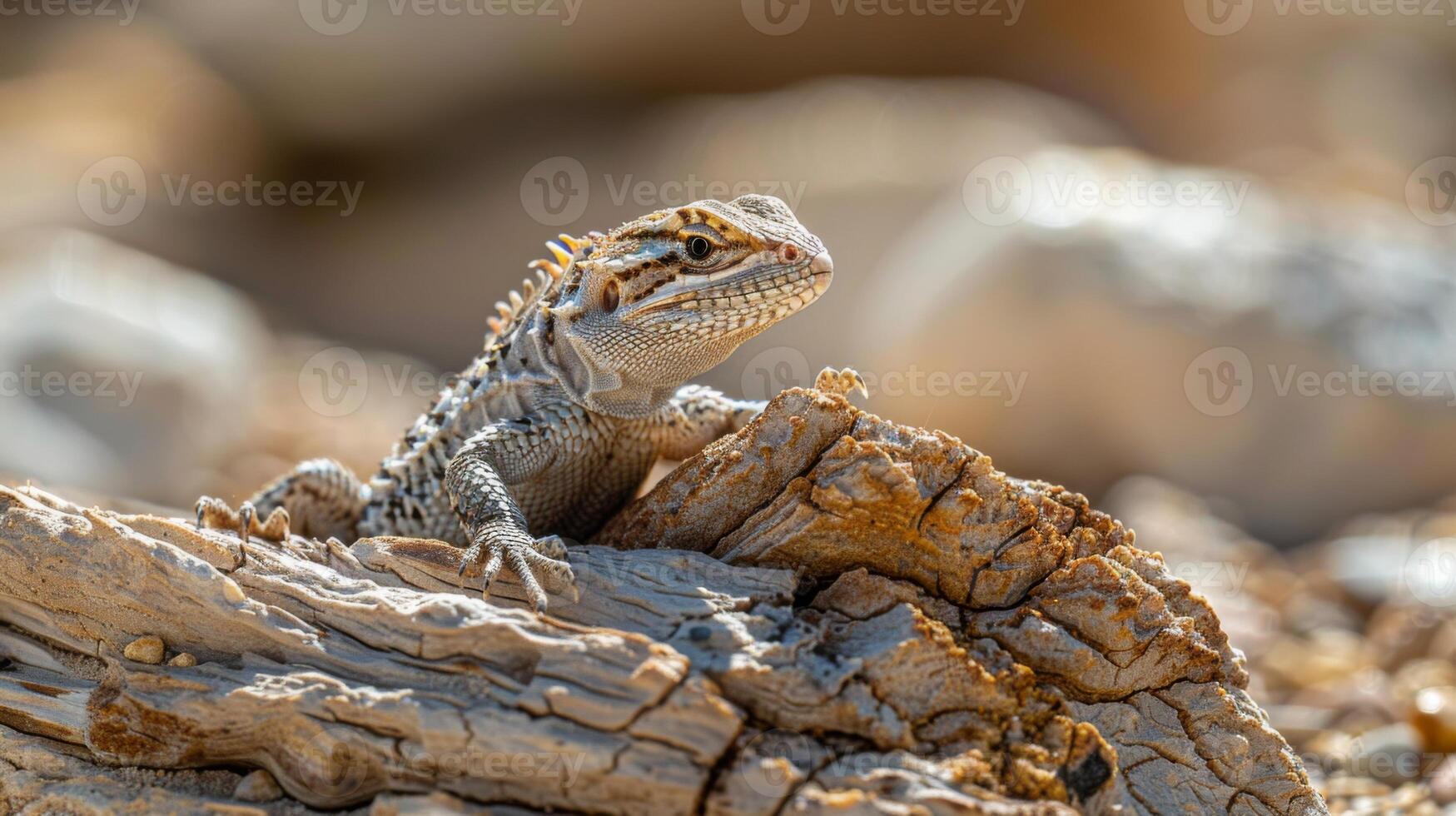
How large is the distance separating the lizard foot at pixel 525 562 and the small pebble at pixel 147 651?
1.03m

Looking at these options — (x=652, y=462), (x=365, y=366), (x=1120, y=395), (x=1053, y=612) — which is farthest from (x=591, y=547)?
(x=365, y=366)

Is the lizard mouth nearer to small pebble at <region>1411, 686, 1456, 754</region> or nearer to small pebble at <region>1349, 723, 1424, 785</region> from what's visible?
small pebble at <region>1349, 723, 1424, 785</region>

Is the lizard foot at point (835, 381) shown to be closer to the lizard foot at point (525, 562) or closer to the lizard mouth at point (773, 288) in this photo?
the lizard mouth at point (773, 288)

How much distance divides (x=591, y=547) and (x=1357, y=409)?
8.45m

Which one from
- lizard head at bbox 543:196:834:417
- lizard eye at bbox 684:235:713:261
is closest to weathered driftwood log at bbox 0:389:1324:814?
lizard head at bbox 543:196:834:417

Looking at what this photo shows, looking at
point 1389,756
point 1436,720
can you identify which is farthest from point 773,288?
point 1436,720

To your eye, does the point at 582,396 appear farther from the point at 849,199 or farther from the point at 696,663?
the point at 849,199

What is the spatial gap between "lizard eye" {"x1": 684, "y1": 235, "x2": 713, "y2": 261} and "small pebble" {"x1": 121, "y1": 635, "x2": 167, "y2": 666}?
7.86 feet

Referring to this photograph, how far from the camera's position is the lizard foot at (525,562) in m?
3.75

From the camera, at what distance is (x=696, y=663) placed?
342cm

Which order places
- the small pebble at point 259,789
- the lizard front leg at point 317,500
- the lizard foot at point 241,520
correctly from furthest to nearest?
the lizard front leg at point 317,500
the lizard foot at point 241,520
the small pebble at point 259,789

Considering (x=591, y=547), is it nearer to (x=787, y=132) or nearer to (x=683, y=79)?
(x=787, y=132)

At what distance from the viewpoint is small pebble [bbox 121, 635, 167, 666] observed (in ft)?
12.3

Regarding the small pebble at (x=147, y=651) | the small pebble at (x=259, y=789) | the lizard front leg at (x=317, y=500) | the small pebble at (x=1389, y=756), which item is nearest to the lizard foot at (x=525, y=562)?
the small pebble at (x=259, y=789)
